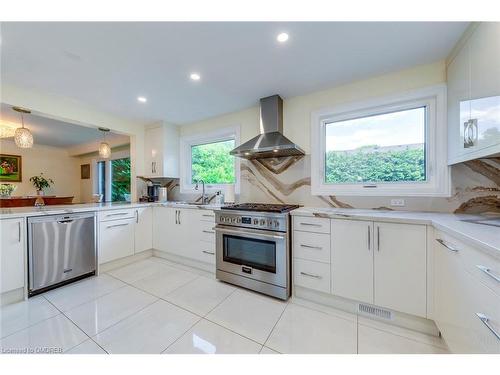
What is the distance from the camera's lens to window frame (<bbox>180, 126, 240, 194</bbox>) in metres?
3.01

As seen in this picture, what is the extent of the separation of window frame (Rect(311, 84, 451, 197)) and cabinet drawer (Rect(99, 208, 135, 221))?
8.68 feet

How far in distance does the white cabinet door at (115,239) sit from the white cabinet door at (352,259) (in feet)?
9.13

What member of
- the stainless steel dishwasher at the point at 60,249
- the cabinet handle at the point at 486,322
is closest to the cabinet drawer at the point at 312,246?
the cabinet handle at the point at 486,322

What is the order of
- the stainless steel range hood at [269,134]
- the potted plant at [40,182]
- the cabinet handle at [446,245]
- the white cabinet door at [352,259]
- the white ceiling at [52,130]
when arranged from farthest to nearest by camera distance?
the potted plant at [40,182] < the white ceiling at [52,130] < the stainless steel range hood at [269,134] < the white cabinet door at [352,259] < the cabinet handle at [446,245]

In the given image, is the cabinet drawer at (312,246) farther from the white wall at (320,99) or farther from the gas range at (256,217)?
the white wall at (320,99)

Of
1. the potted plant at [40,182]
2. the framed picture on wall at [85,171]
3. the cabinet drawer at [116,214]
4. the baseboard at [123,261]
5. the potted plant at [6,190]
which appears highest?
the framed picture on wall at [85,171]

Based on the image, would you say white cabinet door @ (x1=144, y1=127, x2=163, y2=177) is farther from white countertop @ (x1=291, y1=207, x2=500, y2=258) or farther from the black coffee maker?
white countertop @ (x1=291, y1=207, x2=500, y2=258)

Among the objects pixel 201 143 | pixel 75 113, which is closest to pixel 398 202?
pixel 201 143

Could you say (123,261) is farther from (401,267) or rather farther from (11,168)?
(11,168)

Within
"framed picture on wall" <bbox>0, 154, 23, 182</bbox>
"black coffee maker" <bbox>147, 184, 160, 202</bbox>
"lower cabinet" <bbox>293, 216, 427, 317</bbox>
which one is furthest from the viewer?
"framed picture on wall" <bbox>0, 154, 23, 182</bbox>

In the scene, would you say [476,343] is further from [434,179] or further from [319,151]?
[319,151]

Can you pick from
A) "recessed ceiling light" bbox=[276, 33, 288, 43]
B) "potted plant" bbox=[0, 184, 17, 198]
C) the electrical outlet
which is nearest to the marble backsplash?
the electrical outlet

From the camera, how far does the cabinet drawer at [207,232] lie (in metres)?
2.53

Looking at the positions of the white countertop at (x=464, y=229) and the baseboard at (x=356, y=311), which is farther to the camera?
the baseboard at (x=356, y=311)
